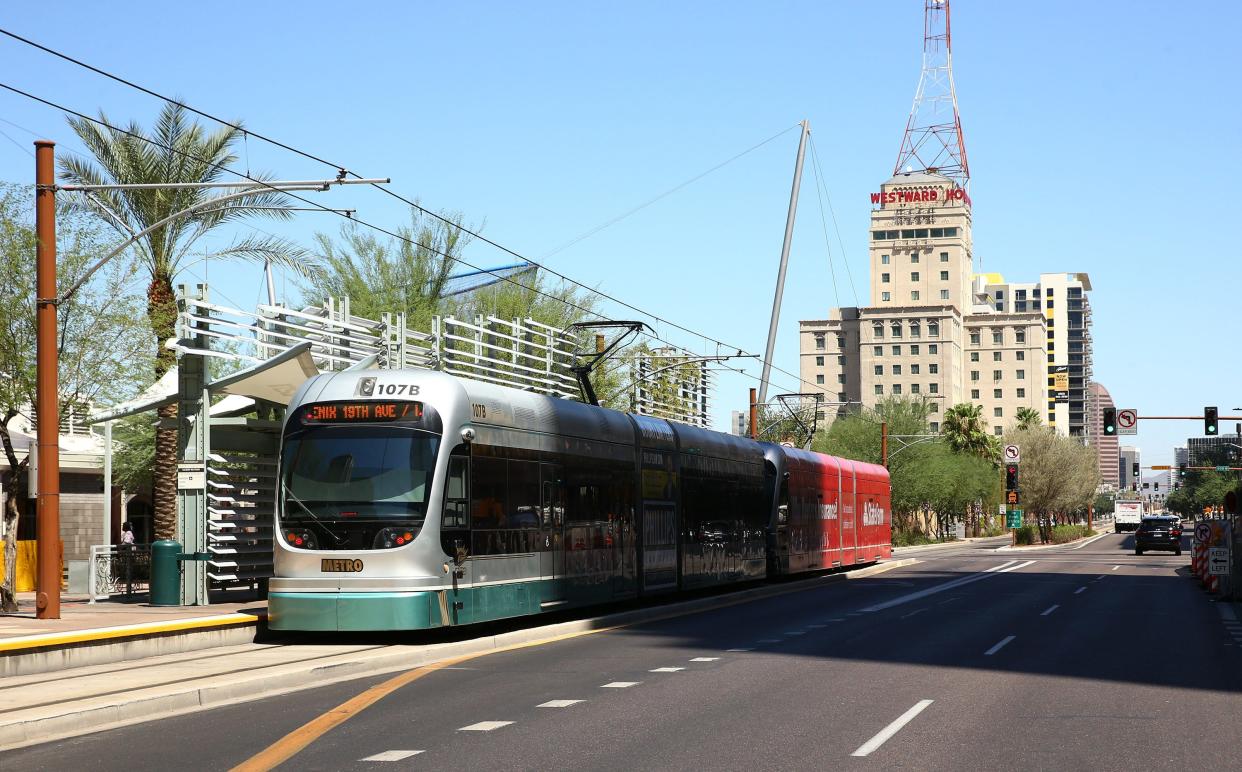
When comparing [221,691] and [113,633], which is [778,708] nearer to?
[221,691]

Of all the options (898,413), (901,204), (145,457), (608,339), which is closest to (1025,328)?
(901,204)

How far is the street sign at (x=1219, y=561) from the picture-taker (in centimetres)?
3136

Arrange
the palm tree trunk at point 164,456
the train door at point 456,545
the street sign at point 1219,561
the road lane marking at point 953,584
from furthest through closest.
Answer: the street sign at point 1219,561 < the palm tree trunk at point 164,456 < the road lane marking at point 953,584 < the train door at point 456,545

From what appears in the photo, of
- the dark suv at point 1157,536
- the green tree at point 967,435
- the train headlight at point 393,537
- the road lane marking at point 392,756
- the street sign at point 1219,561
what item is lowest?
the dark suv at point 1157,536

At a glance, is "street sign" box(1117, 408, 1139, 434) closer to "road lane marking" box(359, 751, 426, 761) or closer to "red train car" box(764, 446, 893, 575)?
"red train car" box(764, 446, 893, 575)

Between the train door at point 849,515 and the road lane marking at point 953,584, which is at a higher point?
the train door at point 849,515

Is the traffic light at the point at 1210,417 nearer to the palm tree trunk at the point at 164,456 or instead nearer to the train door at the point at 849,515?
the train door at the point at 849,515

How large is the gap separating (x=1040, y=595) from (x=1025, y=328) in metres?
160

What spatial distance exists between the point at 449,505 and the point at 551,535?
3.18 m

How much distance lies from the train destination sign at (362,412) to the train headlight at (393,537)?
1.38 meters

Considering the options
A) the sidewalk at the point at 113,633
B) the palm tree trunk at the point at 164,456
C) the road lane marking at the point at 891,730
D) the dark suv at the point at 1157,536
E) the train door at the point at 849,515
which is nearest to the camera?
the road lane marking at the point at 891,730

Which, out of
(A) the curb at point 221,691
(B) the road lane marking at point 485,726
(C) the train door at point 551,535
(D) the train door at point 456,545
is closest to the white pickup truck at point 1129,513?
(C) the train door at point 551,535

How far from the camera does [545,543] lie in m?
20.8

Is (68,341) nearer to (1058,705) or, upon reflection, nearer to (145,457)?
(1058,705)
